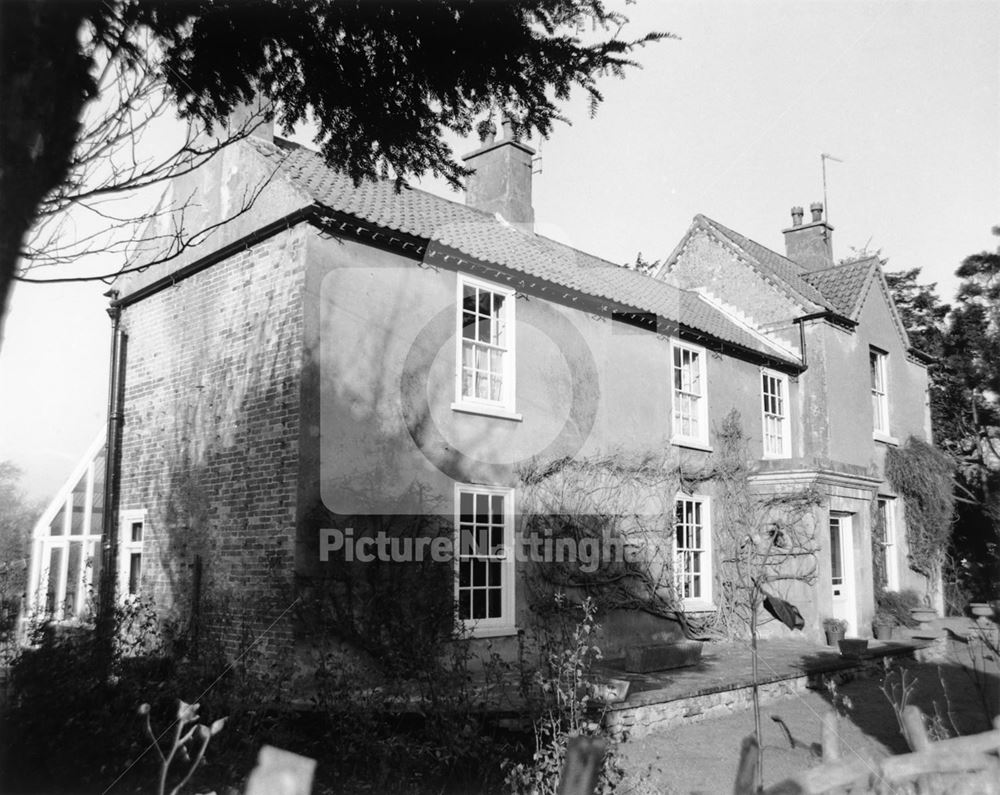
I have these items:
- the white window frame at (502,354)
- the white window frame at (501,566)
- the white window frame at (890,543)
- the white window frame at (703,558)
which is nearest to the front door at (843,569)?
the white window frame at (890,543)

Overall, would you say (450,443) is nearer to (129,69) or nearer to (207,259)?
(207,259)

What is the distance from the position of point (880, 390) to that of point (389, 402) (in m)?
15.6

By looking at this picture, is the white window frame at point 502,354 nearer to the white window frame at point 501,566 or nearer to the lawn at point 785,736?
the white window frame at point 501,566

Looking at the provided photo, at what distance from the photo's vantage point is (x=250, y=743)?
6227mm

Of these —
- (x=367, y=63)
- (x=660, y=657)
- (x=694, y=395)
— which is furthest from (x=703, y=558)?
(x=367, y=63)

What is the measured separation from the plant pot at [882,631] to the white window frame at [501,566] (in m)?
9.78

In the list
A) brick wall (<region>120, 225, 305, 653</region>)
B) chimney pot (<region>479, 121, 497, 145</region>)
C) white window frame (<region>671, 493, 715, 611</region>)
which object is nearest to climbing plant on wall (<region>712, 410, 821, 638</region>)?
white window frame (<region>671, 493, 715, 611</region>)

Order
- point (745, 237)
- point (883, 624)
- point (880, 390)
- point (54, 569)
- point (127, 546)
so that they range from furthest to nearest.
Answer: point (745, 237)
point (880, 390)
point (883, 624)
point (54, 569)
point (127, 546)

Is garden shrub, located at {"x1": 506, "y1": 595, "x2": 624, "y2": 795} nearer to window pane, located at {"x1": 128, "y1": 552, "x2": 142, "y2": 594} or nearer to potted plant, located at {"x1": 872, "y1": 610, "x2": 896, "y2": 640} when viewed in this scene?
window pane, located at {"x1": 128, "y1": 552, "x2": 142, "y2": 594}

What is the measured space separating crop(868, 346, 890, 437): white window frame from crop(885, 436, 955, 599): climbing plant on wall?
0.71 m

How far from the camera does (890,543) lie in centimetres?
2134

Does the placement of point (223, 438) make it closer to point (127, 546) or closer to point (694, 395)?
point (127, 546)

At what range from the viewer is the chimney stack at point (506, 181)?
17594mm

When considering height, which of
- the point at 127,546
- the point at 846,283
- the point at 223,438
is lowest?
the point at 127,546
